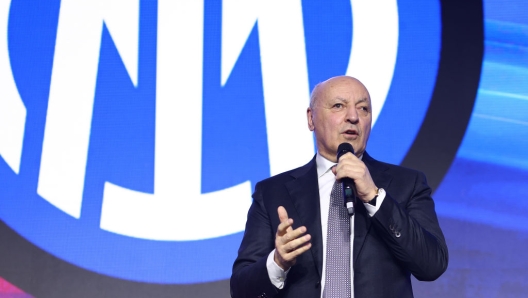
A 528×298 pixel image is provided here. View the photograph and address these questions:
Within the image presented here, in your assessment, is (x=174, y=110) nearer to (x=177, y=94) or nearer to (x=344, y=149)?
(x=177, y=94)

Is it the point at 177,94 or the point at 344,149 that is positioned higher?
the point at 177,94

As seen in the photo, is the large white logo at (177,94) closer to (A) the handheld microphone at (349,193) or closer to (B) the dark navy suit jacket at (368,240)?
(B) the dark navy suit jacket at (368,240)

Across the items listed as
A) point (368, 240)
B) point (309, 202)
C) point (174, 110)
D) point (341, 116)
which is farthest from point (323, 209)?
point (174, 110)

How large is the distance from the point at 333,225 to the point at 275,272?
0.22 metres

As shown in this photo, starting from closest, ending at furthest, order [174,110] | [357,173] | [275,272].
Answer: [357,173] < [275,272] < [174,110]

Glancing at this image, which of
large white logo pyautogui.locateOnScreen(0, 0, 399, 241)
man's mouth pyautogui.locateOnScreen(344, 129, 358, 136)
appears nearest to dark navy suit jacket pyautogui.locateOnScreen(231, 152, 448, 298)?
man's mouth pyautogui.locateOnScreen(344, 129, 358, 136)

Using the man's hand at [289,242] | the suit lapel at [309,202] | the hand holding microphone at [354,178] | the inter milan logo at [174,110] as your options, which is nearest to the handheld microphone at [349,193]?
the hand holding microphone at [354,178]

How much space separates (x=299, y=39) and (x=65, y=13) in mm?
1213

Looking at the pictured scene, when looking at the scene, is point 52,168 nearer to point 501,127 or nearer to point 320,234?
point 320,234

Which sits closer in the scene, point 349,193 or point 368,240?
point 349,193

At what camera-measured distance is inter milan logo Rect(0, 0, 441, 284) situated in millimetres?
2902

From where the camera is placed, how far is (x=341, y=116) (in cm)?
187

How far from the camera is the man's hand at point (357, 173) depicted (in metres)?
1.51

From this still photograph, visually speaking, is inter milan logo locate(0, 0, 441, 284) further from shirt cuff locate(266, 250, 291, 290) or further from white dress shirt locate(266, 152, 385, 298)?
shirt cuff locate(266, 250, 291, 290)
